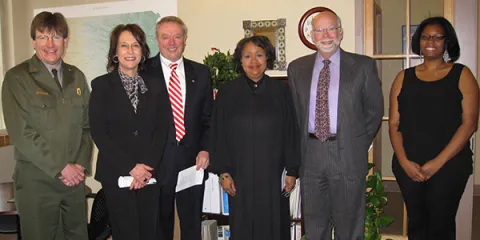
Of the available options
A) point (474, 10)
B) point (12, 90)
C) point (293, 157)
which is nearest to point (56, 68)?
point (12, 90)

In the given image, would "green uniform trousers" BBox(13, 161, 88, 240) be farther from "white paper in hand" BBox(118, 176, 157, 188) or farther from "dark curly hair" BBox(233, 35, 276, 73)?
"dark curly hair" BBox(233, 35, 276, 73)

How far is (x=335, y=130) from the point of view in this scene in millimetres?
2287

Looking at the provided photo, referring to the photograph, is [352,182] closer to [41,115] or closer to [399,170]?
[399,170]

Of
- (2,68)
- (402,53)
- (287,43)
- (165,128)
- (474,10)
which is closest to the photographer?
(165,128)

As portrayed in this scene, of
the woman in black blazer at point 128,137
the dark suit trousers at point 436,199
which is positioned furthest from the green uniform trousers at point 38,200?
the dark suit trousers at point 436,199

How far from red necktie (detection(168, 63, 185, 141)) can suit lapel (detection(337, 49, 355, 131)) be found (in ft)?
2.79

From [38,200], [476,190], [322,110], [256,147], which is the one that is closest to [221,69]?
[256,147]

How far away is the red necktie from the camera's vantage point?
90.4 inches

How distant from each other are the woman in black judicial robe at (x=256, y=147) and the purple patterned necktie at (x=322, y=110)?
0.14 metres

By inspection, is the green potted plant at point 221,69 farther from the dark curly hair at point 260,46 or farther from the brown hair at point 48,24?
the brown hair at point 48,24

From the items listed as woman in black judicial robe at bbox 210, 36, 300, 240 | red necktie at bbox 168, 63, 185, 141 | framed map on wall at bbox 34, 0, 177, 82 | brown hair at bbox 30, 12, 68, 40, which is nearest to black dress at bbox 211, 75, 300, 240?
woman in black judicial robe at bbox 210, 36, 300, 240

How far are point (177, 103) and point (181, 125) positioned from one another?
0.12 m

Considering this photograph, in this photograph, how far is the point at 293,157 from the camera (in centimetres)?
235

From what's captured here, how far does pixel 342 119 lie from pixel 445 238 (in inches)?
37.0
